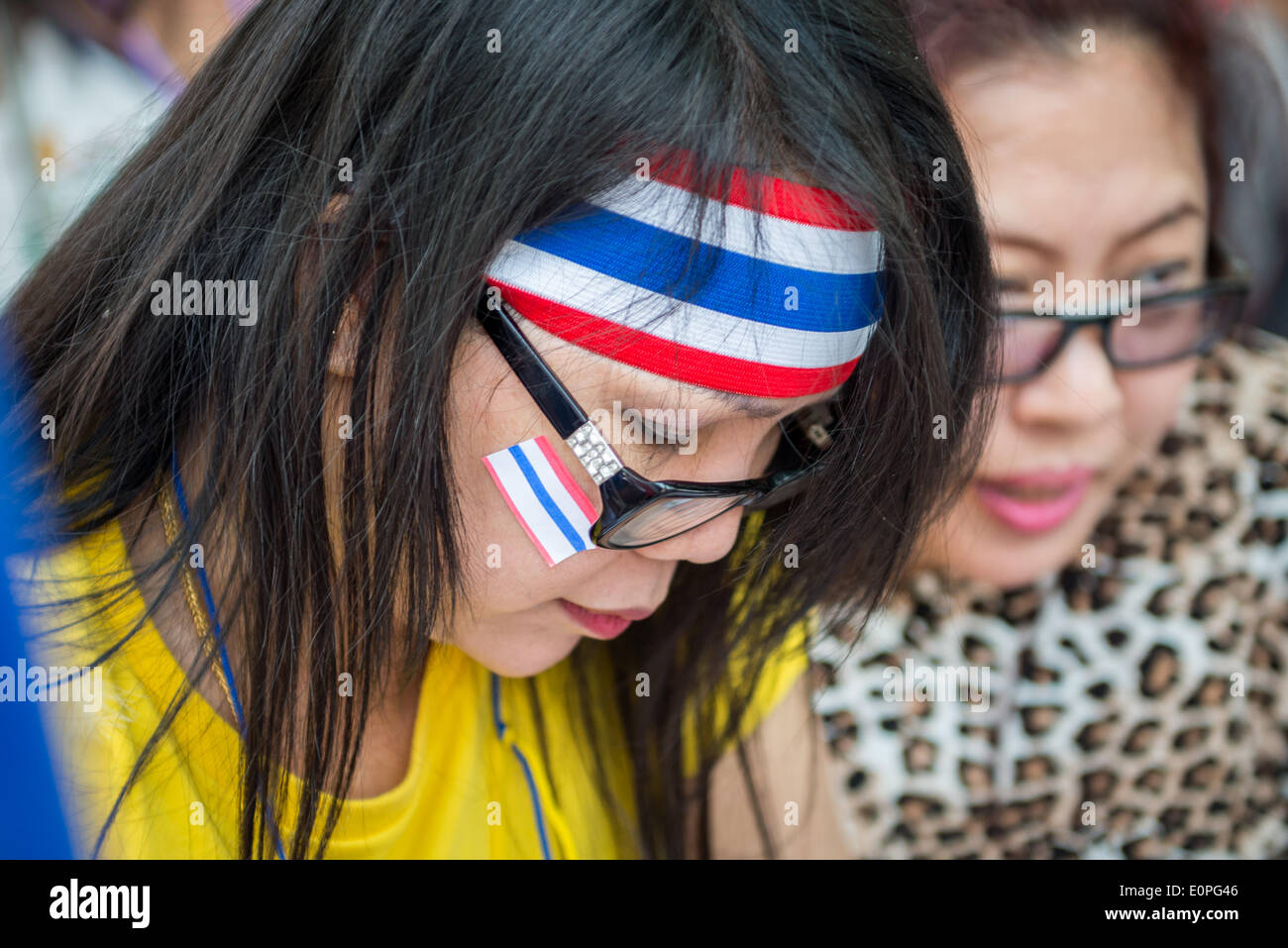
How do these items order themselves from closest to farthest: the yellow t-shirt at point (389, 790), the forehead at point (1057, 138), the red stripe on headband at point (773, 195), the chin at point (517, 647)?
the red stripe on headband at point (773, 195) < the yellow t-shirt at point (389, 790) < the chin at point (517, 647) < the forehead at point (1057, 138)

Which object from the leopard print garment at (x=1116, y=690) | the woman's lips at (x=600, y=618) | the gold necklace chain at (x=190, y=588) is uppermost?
the gold necklace chain at (x=190, y=588)

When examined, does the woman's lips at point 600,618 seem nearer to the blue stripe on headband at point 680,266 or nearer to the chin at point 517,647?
the chin at point 517,647

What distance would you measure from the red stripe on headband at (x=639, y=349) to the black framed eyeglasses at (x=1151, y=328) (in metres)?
0.70

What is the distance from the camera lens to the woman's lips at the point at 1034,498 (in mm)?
1603

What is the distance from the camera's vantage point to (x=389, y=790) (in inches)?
45.6

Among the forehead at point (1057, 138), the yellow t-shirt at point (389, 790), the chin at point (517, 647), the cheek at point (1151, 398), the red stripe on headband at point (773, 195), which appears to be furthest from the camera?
the cheek at point (1151, 398)

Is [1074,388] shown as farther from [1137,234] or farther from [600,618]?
[600,618]

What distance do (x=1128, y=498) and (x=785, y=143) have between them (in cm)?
112

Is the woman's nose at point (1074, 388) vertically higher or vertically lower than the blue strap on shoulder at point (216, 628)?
higher

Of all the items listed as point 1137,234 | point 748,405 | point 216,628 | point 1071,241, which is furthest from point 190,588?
point 1137,234

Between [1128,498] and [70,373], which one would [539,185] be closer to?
[70,373]

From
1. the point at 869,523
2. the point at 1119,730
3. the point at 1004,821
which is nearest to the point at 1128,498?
the point at 1119,730

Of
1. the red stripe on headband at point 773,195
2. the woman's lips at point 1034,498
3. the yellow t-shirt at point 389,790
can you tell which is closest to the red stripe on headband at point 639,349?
the red stripe on headband at point 773,195

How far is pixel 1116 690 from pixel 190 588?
1331 millimetres
